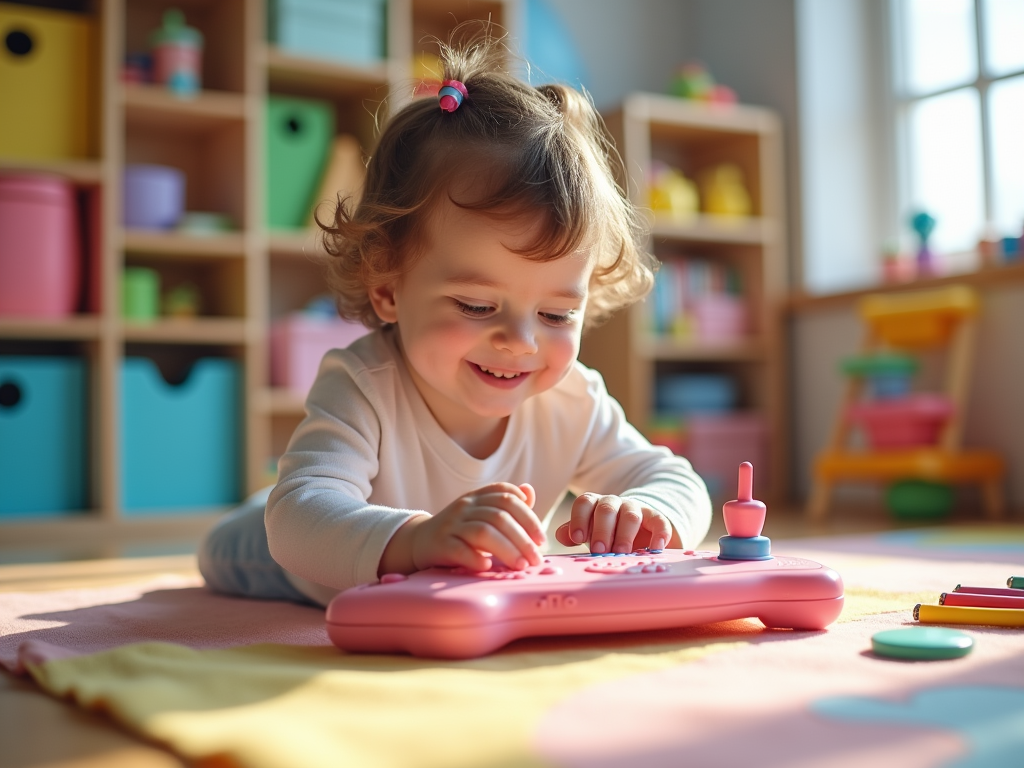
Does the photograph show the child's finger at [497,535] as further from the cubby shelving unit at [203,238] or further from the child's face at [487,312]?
the cubby shelving unit at [203,238]

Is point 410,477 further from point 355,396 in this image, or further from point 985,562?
point 985,562

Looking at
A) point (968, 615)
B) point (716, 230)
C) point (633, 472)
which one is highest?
point (716, 230)

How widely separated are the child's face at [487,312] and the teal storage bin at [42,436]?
1.38 meters

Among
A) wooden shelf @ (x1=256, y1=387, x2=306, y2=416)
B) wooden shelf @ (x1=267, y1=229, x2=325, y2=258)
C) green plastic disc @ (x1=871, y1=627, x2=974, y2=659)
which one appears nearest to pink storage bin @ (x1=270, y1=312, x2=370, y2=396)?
wooden shelf @ (x1=256, y1=387, x2=306, y2=416)

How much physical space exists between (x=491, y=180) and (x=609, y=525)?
308 mm

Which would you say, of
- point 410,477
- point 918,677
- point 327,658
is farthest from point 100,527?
point 918,677

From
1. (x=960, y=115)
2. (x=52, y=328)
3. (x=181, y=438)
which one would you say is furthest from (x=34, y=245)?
(x=960, y=115)

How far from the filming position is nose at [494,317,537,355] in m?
0.88

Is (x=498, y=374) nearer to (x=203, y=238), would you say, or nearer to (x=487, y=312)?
(x=487, y=312)

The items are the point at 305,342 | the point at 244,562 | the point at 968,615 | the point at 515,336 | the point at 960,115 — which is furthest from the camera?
the point at 960,115

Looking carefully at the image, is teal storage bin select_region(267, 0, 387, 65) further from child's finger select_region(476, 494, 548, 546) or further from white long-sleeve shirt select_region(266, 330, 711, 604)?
child's finger select_region(476, 494, 548, 546)

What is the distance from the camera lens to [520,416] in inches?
41.9

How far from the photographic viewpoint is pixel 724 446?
8.84ft

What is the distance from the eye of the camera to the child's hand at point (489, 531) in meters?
0.70
